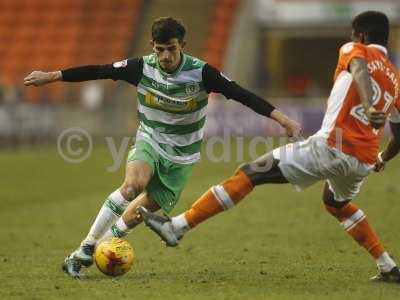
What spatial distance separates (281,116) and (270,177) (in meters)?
0.53

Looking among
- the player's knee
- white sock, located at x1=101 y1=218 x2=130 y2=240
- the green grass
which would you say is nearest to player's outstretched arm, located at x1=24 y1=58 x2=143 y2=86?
the player's knee

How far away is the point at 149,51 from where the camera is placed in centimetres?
3525

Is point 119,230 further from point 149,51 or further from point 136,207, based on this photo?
point 149,51

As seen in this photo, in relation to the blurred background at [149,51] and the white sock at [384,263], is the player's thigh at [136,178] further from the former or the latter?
the blurred background at [149,51]

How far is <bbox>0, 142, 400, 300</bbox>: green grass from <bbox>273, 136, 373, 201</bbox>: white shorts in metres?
0.91

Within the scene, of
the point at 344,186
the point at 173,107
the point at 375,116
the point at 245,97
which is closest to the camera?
the point at 375,116

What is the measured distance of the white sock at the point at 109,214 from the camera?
8.48 metres

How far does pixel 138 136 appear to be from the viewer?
8773 mm

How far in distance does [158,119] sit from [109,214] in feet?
3.14

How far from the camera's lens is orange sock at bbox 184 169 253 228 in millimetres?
7750

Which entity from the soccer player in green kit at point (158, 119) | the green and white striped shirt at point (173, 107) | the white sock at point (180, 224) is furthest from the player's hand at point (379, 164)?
the white sock at point (180, 224)

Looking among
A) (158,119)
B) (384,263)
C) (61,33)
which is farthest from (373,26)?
(61,33)

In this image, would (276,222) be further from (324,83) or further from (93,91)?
(324,83)

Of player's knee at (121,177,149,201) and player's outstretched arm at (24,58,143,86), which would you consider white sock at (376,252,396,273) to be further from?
player's outstretched arm at (24,58,143,86)
